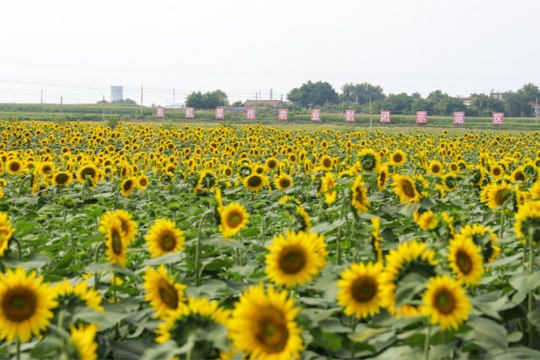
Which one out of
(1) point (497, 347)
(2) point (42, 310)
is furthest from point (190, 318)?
(1) point (497, 347)

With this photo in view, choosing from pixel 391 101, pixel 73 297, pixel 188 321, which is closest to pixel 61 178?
pixel 73 297

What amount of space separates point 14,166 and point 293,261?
642 cm

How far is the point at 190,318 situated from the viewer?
1.72 metres

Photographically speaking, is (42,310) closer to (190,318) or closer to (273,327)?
(190,318)

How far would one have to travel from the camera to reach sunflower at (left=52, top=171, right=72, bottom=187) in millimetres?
5566

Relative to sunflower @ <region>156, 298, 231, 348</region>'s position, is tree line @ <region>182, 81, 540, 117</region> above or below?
above

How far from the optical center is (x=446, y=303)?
1780mm

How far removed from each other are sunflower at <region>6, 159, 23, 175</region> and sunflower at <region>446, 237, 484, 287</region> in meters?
6.77

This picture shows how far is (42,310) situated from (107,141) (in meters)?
12.5

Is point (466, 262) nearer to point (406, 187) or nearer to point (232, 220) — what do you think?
point (232, 220)

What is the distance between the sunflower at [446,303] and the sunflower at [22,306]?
1300mm

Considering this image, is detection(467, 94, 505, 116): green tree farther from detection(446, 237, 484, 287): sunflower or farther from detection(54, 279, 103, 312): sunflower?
detection(54, 279, 103, 312): sunflower

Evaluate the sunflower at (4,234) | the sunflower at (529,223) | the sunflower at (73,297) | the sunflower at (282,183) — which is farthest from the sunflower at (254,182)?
the sunflower at (73,297)

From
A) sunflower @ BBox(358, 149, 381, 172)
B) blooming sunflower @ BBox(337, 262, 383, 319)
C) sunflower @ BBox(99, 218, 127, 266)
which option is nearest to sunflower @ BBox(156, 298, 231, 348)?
blooming sunflower @ BBox(337, 262, 383, 319)
